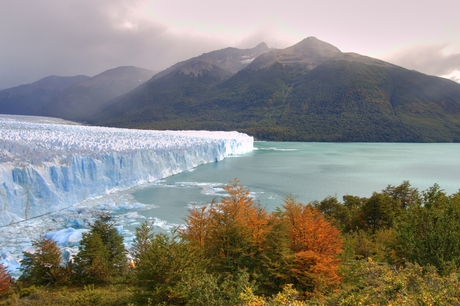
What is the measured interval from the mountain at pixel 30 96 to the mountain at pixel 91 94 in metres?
9.85

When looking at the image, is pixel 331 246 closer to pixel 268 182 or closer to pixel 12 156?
pixel 12 156

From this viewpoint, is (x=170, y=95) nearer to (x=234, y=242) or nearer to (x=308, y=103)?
(x=308, y=103)

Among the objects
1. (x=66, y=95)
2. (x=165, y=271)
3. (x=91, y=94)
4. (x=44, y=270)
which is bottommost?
(x=44, y=270)

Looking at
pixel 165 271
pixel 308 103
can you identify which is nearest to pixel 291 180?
pixel 165 271

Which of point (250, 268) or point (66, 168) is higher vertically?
point (66, 168)

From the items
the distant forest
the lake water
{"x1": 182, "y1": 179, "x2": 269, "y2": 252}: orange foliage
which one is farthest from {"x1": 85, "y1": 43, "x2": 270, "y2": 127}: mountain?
{"x1": 182, "y1": 179, "x2": 269, "y2": 252}: orange foliage

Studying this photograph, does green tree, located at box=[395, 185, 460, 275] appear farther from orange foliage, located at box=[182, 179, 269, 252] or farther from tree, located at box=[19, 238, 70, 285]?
tree, located at box=[19, 238, 70, 285]

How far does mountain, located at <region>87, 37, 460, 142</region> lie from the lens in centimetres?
Answer: 6638

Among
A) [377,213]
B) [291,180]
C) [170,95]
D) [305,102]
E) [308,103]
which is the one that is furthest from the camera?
[170,95]

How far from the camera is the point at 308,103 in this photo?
8112cm

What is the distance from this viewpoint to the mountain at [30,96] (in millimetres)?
144375

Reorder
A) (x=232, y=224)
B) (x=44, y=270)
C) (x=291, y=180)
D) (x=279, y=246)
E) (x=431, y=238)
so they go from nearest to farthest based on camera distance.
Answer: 1. (x=279, y=246)
2. (x=431, y=238)
3. (x=232, y=224)
4. (x=44, y=270)
5. (x=291, y=180)

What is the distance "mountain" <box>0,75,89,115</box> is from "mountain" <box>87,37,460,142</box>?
56164 mm

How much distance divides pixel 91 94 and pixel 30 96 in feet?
109
